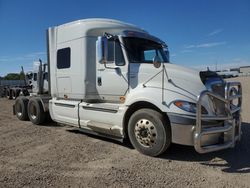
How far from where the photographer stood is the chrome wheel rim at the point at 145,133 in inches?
219

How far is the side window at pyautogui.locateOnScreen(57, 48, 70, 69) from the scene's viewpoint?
7.80 metres

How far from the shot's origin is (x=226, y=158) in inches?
220

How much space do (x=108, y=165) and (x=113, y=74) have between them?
2.32 metres

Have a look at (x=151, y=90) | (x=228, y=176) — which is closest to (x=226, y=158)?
(x=228, y=176)

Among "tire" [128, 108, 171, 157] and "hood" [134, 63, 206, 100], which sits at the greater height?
"hood" [134, 63, 206, 100]

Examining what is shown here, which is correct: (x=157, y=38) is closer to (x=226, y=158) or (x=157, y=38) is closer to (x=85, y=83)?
(x=85, y=83)

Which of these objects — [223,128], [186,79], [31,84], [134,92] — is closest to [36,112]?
[134,92]

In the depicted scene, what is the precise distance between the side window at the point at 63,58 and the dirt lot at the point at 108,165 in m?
2.14

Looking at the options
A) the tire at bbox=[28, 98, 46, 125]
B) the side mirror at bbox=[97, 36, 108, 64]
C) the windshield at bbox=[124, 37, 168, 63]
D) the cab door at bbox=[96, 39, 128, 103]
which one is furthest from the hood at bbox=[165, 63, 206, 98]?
the tire at bbox=[28, 98, 46, 125]

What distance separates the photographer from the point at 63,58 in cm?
802

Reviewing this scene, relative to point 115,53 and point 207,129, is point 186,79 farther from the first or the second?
point 115,53

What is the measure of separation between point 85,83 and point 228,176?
4.14m

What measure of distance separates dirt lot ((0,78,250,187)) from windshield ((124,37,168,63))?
211 centimetres

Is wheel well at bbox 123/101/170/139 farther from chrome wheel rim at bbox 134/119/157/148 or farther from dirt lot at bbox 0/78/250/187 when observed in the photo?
dirt lot at bbox 0/78/250/187
